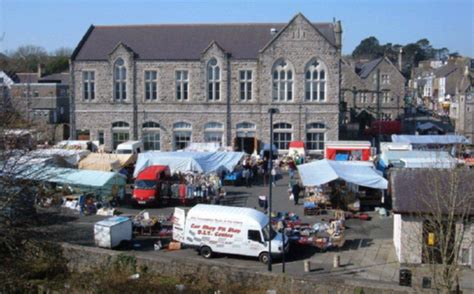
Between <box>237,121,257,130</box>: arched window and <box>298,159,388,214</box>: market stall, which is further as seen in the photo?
<box>237,121,257,130</box>: arched window

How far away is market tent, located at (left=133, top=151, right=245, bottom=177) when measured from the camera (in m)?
33.1

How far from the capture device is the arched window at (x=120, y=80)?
45.7m

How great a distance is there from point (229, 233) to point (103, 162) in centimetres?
1468

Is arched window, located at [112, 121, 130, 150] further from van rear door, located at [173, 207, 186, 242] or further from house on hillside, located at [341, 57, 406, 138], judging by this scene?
house on hillside, located at [341, 57, 406, 138]

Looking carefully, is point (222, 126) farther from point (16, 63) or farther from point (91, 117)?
point (16, 63)

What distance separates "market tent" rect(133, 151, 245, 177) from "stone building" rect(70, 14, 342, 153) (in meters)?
10.1

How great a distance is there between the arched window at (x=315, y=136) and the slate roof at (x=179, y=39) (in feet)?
20.4

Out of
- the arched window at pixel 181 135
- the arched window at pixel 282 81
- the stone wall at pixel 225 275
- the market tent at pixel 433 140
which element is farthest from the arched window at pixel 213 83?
the stone wall at pixel 225 275

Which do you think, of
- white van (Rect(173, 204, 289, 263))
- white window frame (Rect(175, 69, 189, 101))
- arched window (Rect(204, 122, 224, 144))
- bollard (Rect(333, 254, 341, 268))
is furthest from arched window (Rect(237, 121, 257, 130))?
bollard (Rect(333, 254, 341, 268))

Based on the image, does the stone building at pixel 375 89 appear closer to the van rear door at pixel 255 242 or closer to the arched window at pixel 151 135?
the arched window at pixel 151 135

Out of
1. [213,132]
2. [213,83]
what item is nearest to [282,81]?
[213,83]

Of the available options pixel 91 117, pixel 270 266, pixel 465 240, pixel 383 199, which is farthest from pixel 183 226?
pixel 91 117

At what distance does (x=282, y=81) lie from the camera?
146ft

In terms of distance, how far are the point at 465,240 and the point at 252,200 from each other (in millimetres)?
12927
